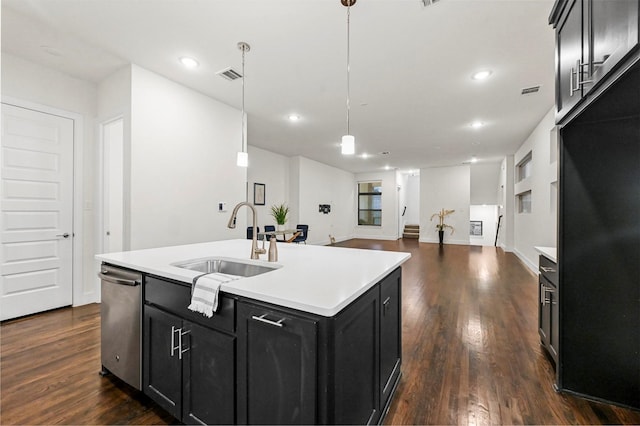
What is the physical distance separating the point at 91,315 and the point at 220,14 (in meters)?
3.49

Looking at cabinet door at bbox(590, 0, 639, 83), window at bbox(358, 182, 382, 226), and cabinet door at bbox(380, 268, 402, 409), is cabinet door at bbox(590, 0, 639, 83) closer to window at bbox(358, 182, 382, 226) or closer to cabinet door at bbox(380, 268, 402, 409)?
cabinet door at bbox(380, 268, 402, 409)

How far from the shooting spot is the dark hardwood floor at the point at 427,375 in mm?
1650

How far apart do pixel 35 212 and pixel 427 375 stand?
173 inches

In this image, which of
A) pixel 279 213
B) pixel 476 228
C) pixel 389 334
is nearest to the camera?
pixel 389 334

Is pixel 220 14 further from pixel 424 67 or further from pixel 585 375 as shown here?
pixel 585 375

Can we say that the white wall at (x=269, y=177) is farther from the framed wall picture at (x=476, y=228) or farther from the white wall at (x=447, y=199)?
the framed wall picture at (x=476, y=228)

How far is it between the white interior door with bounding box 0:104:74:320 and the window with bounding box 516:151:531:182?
8163 mm

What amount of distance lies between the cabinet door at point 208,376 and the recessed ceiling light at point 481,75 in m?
3.74

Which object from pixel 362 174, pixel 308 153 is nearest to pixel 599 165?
pixel 308 153

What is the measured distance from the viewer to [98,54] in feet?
9.43

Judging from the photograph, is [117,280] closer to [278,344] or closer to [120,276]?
[120,276]

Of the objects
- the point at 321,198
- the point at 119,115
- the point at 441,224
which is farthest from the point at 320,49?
the point at 441,224

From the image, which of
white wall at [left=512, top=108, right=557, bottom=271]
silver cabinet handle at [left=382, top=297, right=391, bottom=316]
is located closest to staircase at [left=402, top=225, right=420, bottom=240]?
white wall at [left=512, top=108, right=557, bottom=271]

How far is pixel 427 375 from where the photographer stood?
6.78ft
